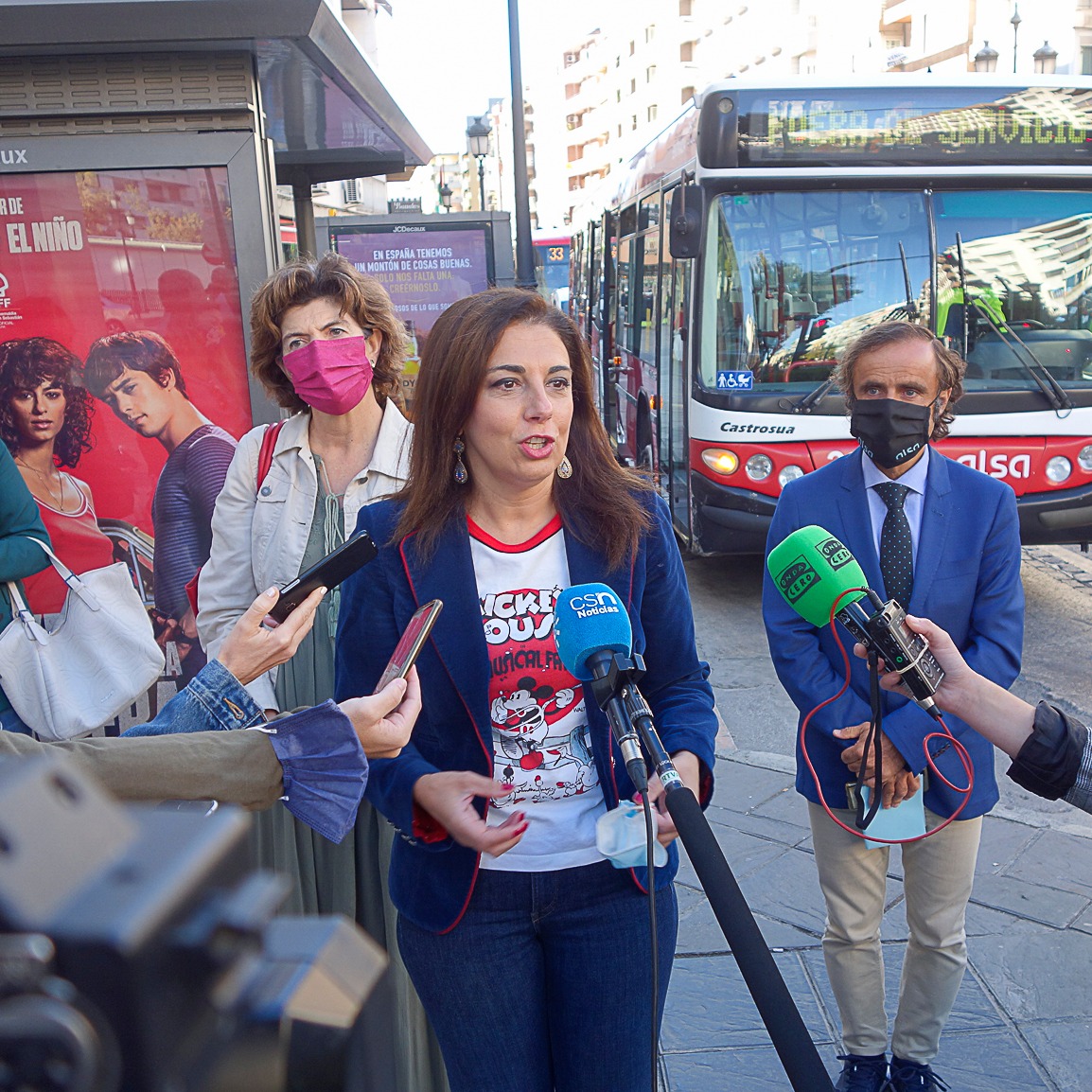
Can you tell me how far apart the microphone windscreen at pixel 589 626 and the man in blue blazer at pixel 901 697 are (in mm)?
1420

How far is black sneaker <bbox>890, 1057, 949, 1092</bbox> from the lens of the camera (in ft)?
9.63

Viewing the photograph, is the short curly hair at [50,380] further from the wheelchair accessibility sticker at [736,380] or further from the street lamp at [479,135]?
the street lamp at [479,135]

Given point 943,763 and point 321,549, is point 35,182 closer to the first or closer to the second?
point 321,549

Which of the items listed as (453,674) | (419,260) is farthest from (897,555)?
(419,260)

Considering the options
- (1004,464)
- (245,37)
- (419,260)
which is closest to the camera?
(245,37)

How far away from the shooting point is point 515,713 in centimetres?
216

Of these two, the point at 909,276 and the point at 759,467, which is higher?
the point at 909,276

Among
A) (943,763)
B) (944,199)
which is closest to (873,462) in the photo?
(943,763)

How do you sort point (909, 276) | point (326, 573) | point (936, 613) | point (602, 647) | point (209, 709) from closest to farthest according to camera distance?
point (602, 647) → point (209, 709) → point (326, 573) → point (936, 613) → point (909, 276)

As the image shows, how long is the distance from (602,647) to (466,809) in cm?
57

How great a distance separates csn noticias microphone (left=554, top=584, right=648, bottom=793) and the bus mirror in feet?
20.2

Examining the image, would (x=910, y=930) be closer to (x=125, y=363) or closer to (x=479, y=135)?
(x=125, y=363)

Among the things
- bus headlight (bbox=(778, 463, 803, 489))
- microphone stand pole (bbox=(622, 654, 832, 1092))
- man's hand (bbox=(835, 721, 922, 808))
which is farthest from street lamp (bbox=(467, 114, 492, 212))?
microphone stand pole (bbox=(622, 654, 832, 1092))

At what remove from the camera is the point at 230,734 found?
165 centimetres
